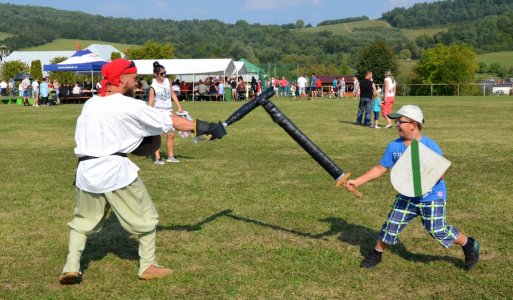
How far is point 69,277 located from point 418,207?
340cm

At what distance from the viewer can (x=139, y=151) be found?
5719 mm

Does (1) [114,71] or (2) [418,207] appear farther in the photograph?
(2) [418,207]

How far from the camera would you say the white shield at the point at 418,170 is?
5.57m

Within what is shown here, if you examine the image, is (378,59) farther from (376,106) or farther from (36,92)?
(376,106)

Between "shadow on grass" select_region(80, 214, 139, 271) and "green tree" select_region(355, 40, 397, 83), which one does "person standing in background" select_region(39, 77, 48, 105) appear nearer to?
"shadow on grass" select_region(80, 214, 139, 271)

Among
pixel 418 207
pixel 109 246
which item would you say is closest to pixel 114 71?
pixel 109 246

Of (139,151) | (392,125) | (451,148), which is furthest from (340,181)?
(392,125)

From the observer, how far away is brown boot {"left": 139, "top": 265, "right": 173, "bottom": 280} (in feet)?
18.6

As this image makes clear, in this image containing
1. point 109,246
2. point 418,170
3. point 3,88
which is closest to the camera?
point 418,170

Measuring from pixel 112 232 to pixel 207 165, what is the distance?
523 cm

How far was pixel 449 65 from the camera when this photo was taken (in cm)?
8919

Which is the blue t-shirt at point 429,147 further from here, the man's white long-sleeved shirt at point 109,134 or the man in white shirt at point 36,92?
the man in white shirt at point 36,92

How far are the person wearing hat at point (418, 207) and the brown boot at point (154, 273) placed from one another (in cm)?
202

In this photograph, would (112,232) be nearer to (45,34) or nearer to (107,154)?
(107,154)
